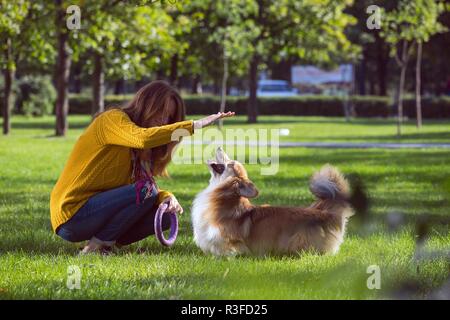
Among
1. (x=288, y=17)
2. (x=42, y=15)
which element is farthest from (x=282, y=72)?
(x=42, y=15)

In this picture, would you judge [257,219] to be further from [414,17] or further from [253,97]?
[253,97]

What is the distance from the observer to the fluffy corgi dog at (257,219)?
6410 mm

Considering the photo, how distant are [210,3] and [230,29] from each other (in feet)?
4.09

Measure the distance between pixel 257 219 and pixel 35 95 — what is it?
36236mm

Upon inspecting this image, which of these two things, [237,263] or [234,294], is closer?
[234,294]

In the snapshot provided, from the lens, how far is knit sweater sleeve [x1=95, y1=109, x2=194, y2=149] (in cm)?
597

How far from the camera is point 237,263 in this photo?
6.21 m

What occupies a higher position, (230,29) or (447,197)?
(230,29)

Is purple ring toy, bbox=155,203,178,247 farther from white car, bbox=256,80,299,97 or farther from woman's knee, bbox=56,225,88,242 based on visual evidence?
white car, bbox=256,80,299,97

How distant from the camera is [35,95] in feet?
135

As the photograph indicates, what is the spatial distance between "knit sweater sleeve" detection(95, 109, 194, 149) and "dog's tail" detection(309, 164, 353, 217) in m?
1.16

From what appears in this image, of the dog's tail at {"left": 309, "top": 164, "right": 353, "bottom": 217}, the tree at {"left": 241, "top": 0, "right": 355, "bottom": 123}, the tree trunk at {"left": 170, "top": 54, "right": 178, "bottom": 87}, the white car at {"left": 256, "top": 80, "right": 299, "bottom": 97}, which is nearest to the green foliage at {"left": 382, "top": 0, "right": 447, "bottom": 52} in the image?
the tree at {"left": 241, "top": 0, "right": 355, "bottom": 123}
